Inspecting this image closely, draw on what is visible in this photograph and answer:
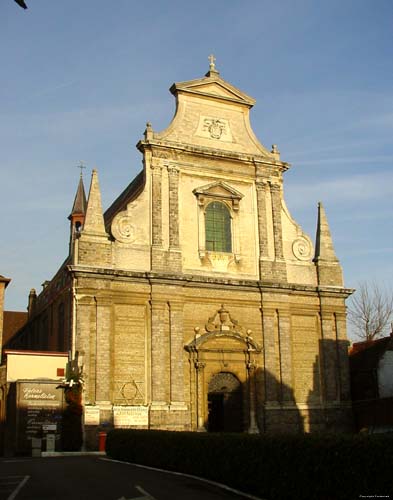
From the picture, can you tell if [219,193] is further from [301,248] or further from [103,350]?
[103,350]

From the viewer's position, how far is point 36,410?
A: 2739 centimetres

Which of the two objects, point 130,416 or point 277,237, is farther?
point 277,237

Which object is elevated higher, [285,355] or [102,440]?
[285,355]

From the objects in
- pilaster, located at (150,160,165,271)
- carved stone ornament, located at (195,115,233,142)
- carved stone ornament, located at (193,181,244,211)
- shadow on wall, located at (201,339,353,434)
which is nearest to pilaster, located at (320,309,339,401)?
shadow on wall, located at (201,339,353,434)

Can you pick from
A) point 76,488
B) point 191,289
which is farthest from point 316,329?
point 76,488

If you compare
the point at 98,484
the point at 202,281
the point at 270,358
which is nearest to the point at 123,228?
the point at 202,281

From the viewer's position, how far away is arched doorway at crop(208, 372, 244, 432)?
99.5 feet

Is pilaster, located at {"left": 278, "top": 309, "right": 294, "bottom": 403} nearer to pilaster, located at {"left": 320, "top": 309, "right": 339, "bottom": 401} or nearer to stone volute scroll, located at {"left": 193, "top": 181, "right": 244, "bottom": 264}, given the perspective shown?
pilaster, located at {"left": 320, "top": 309, "right": 339, "bottom": 401}

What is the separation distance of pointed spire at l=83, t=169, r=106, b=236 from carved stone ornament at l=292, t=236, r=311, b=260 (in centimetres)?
978

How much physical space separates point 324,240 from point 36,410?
16018mm

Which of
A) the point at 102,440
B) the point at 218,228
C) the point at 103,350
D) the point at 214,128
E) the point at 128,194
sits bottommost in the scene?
the point at 102,440

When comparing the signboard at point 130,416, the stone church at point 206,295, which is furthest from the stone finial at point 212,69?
the signboard at point 130,416

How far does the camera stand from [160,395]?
93.7 feet

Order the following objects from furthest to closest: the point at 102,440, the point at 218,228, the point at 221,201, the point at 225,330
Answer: the point at 221,201 → the point at 218,228 → the point at 225,330 → the point at 102,440
